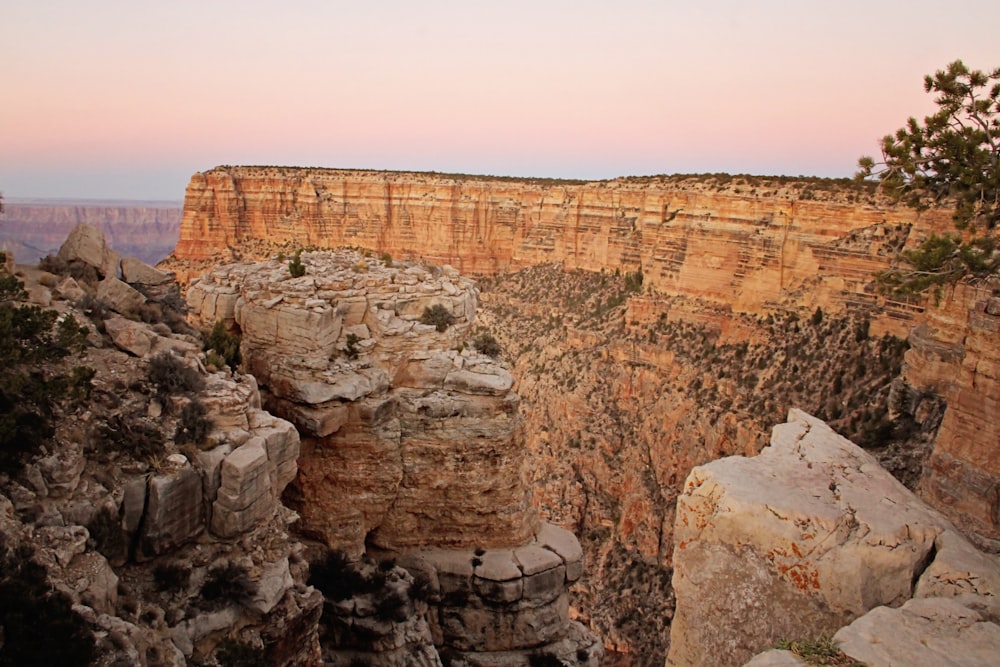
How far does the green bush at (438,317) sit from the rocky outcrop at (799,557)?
22.9 ft

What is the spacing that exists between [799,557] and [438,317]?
9018 millimetres

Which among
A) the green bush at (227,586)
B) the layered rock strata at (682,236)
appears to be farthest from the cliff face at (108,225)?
the green bush at (227,586)

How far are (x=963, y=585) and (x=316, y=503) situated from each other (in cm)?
1104

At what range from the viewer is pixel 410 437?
14.6 metres

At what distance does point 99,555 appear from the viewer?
797 centimetres

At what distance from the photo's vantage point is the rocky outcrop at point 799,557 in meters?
8.04

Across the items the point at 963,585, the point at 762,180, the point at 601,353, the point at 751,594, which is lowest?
the point at 601,353

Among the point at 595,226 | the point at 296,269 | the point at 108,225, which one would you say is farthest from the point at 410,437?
the point at 108,225

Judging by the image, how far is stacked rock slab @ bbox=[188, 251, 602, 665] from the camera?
1382 cm

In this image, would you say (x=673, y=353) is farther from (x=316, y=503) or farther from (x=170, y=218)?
(x=170, y=218)

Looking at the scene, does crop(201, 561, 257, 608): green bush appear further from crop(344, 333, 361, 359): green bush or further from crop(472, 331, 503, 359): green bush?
crop(472, 331, 503, 359): green bush

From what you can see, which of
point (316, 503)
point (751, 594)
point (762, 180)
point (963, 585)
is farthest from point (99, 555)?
point (762, 180)

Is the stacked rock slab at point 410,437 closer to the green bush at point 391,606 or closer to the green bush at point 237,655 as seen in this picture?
the green bush at point 391,606

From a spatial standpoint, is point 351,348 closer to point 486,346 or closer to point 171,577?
point 486,346
